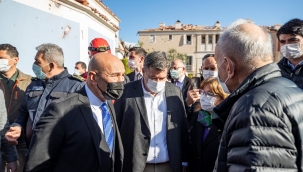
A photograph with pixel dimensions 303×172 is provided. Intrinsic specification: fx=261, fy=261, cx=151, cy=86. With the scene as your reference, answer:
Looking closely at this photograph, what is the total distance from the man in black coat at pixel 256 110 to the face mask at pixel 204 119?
1.55 meters

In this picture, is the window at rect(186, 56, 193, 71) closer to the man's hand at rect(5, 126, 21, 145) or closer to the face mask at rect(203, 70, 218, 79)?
the face mask at rect(203, 70, 218, 79)

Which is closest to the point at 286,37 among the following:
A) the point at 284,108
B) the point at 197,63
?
the point at 284,108

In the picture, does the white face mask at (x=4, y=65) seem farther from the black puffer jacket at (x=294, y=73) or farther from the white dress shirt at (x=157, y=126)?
the black puffer jacket at (x=294, y=73)

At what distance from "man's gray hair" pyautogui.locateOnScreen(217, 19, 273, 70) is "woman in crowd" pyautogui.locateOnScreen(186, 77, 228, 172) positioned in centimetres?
171

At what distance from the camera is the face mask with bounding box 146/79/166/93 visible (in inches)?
133

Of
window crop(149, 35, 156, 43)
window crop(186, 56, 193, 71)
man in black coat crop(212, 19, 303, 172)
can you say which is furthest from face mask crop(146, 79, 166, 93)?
window crop(149, 35, 156, 43)

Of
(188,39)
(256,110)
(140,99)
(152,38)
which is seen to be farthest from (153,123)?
(152,38)

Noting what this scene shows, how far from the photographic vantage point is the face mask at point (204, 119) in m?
3.34

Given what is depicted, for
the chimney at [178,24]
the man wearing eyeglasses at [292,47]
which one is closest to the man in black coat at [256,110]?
the man wearing eyeglasses at [292,47]

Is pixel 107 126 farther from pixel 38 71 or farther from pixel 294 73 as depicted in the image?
pixel 294 73

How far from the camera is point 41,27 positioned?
259 inches

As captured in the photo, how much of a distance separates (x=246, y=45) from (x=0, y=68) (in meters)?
3.74

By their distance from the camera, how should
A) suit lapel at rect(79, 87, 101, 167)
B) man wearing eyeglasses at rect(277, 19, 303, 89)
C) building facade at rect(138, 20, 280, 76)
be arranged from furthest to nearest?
building facade at rect(138, 20, 280, 76), man wearing eyeglasses at rect(277, 19, 303, 89), suit lapel at rect(79, 87, 101, 167)

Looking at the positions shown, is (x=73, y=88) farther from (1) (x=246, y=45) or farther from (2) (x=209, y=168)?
(1) (x=246, y=45)
